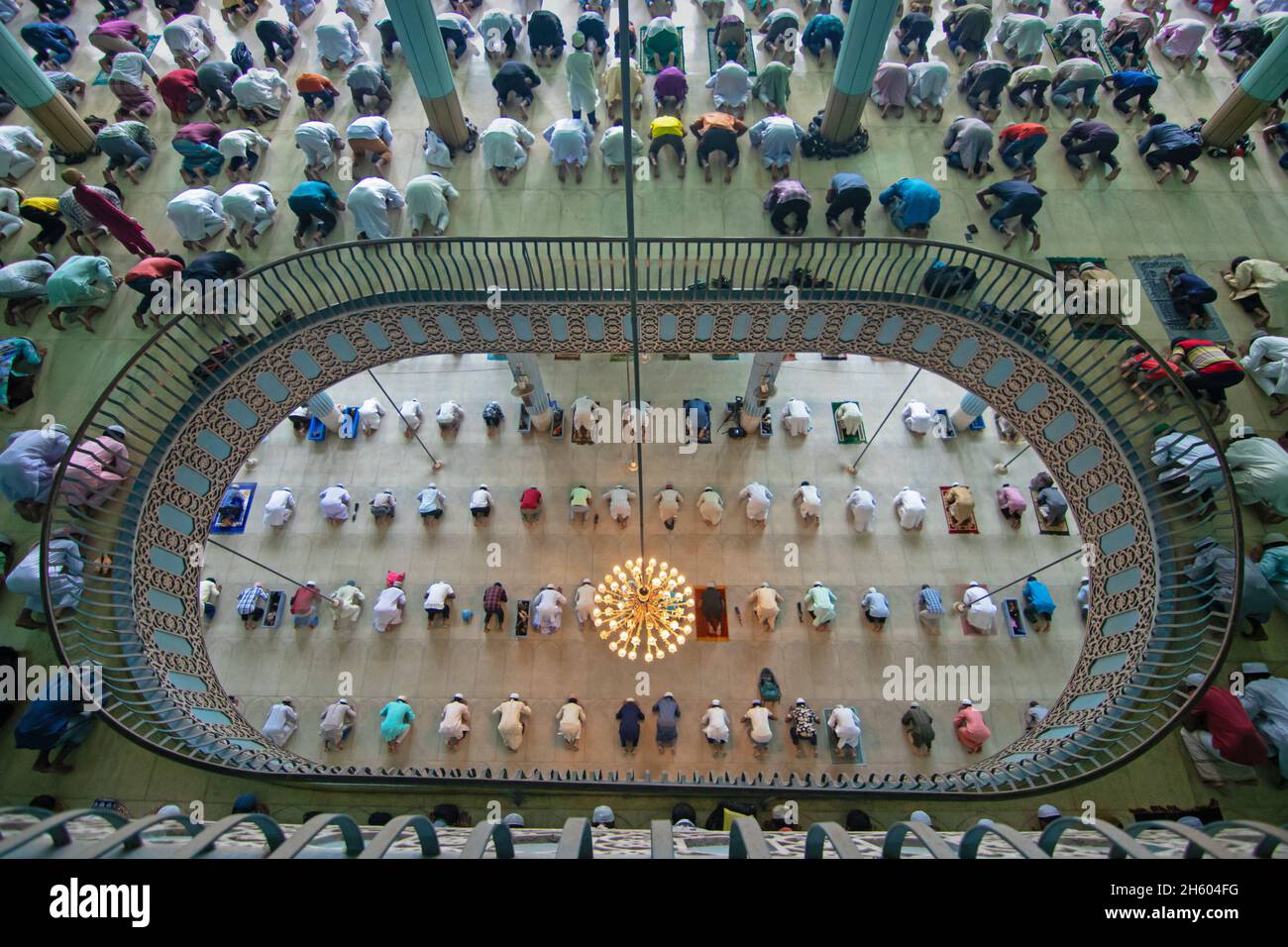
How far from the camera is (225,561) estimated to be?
9.02m

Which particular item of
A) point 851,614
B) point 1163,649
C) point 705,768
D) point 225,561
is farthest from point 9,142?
point 1163,649

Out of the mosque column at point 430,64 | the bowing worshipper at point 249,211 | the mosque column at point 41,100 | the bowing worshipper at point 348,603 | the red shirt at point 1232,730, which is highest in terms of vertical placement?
the mosque column at point 41,100

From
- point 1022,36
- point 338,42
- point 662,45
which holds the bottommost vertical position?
point 1022,36

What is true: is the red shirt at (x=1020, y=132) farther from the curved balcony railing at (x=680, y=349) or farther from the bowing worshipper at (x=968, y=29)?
the bowing worshipper at (x=968, y=29)

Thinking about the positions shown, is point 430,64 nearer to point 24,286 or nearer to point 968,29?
point 24,286

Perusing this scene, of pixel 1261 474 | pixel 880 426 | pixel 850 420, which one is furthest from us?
pixel 850 420

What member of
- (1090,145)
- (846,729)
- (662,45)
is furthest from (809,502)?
(662,45)

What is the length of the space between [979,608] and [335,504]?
8.71m

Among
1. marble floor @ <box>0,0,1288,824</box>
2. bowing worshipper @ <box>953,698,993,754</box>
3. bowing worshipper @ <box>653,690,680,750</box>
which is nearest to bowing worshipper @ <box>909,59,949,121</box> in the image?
marble floor @ <box>0,0,1288,824</box>

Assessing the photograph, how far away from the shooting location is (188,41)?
9539 mm

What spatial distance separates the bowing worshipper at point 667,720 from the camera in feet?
24.6

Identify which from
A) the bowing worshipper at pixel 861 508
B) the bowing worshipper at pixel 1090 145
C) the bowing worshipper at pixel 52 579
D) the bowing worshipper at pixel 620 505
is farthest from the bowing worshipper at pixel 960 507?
the bowing worshipper at pixel 52 579

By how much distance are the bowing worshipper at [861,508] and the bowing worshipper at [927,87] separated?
5281 mm

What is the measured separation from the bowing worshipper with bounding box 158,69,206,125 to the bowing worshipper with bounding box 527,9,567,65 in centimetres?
480
